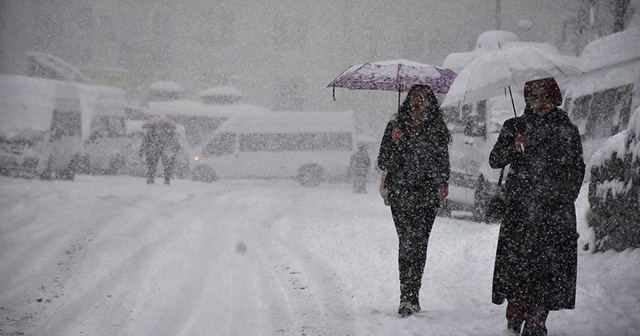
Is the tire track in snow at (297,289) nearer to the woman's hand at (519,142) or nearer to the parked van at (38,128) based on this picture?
the woman's hand at (519,142)

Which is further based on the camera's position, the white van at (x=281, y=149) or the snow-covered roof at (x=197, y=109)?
the snow-covered roof at (x=197, y=109)

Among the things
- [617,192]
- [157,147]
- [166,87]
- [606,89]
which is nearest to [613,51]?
[606,89]

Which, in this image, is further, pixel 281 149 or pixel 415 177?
pixel 281 149

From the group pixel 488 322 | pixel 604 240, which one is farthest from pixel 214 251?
pixel 604 240

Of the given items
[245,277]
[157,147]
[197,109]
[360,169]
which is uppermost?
[197,109]

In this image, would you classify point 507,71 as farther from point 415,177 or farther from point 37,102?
point 37,102

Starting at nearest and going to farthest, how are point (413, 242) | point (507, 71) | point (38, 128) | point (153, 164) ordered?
point (413, 242) → point (507, 71) → point (38, 128) → point (153, 164)

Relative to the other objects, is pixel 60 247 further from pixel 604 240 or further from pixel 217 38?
pixel 217 38

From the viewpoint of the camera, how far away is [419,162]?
5281mm

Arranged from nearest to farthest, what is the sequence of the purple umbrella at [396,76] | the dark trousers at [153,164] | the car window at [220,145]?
the purple umbrella at [396,76]
the dark trousers at [153,164]
the car window at [220,145]

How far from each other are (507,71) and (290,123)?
14.5 meters

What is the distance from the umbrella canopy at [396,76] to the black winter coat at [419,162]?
1.04m

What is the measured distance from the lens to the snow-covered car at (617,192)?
19.5ft

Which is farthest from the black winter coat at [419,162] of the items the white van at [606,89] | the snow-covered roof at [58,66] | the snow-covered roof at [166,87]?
the snow-covered roof at [166,87]
